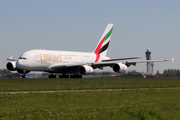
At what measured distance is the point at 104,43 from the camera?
202 feet

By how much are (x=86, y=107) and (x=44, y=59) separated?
110 ft

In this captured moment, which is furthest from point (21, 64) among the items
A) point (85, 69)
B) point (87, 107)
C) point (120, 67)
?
point (87, 107)

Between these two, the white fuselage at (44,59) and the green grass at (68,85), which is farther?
the white fuselage at (44,59)

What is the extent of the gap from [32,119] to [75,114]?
2.00 metres

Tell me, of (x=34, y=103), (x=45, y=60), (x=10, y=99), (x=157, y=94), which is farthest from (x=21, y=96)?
(x=45, y=60)

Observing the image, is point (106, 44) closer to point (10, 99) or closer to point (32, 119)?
point (10, 99)

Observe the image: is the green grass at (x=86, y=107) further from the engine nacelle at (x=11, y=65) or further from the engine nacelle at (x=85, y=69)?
the engine nacelle at (x=11, y=65)

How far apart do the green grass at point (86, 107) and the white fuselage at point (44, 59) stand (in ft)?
90.2

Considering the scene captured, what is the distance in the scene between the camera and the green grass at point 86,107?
13.2 m

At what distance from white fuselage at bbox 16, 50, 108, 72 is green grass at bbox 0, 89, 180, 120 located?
27.5m

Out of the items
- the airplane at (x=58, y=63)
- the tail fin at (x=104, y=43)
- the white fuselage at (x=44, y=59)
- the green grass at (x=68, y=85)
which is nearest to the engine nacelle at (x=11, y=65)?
the airplane at (x=58, y=63)

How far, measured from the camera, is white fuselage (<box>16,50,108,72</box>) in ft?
151

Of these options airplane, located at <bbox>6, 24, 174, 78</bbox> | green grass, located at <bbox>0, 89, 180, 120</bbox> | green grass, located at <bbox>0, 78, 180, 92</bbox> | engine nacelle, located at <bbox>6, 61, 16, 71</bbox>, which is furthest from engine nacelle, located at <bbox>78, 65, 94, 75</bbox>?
green grass, located at <bbox>0, 89, 180, 120</bbox>

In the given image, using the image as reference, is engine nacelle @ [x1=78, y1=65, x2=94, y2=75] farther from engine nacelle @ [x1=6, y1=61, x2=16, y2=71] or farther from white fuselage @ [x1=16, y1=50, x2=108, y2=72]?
engine nacelle @ [x1=6, y1=61, x2=16, y2=71]
